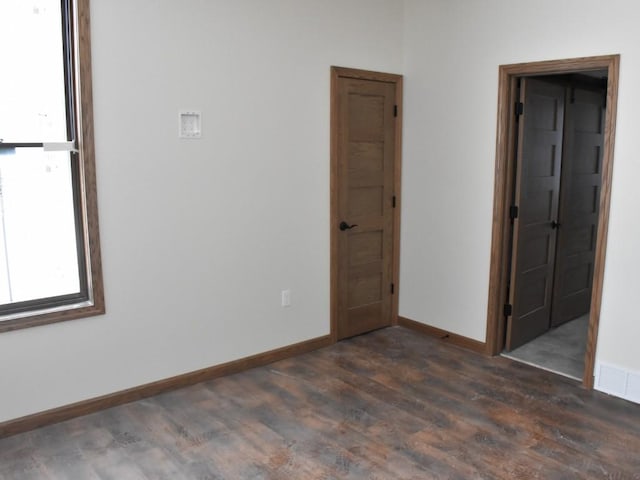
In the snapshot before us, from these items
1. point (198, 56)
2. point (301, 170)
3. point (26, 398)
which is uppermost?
point (198, 56)

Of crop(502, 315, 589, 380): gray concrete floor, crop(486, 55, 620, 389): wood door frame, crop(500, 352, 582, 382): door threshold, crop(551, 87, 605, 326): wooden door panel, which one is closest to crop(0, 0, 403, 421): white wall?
crop(486, 55, 620, 389): wood door frame

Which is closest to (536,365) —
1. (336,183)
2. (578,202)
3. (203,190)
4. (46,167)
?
(578,202)

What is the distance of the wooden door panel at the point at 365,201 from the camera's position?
4.29m

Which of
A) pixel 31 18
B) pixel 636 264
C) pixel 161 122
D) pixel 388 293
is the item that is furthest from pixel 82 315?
pixel 636 264

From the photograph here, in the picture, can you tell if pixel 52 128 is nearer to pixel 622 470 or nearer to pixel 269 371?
pixel 269 371

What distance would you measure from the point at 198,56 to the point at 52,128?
3.13 feet

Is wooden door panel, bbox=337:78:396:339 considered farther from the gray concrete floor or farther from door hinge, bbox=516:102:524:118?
the gray concrete floor

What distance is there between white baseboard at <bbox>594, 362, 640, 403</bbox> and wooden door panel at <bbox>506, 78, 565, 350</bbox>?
30.8 inches

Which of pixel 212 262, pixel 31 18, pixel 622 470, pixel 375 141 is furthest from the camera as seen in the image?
pixel 375 141

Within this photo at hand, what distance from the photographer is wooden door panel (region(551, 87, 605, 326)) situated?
4555 millimetres

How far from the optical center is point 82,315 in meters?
3.14

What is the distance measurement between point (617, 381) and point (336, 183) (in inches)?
90.1

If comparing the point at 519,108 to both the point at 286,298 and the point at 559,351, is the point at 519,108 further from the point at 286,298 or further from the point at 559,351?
the point at 286,298

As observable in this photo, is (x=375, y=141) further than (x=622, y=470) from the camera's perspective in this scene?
Yes
